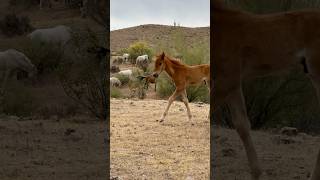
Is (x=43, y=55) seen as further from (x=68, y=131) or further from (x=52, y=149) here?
(x=52, y=149)

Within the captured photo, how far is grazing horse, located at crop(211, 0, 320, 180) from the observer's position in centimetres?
511

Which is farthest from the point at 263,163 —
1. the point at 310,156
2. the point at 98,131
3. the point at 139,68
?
the point at 139,68

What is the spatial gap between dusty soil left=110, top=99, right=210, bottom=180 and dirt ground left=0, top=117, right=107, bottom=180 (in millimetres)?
283

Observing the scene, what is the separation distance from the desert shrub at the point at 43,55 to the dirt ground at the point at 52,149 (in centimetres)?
642

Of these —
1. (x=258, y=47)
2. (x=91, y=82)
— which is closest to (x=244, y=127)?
(x=258, y=47)

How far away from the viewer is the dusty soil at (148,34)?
42.6 meters

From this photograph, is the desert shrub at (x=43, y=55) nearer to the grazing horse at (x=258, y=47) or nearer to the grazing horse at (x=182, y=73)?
the grazing horse at (x=182, y=73)

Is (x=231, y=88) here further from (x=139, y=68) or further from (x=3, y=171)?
(x=139, y=68)

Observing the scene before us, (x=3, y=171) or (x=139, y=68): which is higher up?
(x=139, y=68)

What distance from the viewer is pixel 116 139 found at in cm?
1009

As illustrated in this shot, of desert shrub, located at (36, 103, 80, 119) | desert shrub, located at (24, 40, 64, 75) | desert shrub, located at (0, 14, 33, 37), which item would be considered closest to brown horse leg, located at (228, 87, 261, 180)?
desert shrub, located at (36, 103, 80, 119)

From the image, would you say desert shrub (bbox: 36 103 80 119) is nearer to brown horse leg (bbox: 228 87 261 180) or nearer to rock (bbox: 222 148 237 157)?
rock (bbox: 222 148 237 157)

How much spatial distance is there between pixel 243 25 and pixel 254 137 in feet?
16.5

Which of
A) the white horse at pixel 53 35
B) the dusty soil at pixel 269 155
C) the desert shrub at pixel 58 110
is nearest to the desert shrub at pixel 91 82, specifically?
the desert shrub at pixel 58 110
